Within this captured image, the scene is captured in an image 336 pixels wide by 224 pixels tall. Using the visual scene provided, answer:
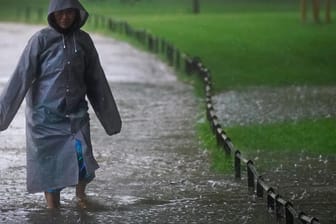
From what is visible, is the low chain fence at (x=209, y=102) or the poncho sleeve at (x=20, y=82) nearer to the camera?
the low chain fence at (x=209, y=102)

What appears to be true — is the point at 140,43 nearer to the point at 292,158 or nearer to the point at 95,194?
the point at 292,158

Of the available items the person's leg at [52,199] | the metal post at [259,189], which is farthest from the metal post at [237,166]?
the person's leg at [52,199]

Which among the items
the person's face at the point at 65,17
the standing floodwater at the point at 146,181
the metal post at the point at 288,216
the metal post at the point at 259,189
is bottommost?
the standing floodwater at the point at 146,181

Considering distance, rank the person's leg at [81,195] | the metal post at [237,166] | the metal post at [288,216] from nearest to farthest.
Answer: the metal post at [288,216] < the person's leg at [81,195] < the metal post at [237,166]

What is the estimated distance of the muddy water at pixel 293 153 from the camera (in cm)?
995

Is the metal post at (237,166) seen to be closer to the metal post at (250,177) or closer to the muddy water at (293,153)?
the muddy water at (293,153)

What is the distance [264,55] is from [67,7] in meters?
21.0

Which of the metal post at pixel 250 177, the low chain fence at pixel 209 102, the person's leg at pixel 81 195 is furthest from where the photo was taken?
the metal post at pixel 250 177

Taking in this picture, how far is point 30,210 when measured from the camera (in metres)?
9.35

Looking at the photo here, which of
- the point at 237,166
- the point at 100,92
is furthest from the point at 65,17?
the point at 237,166

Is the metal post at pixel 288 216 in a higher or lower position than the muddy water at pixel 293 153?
higher

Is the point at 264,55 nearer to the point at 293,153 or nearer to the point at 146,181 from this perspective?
the point at 293,153

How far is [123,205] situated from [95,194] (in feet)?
2.26

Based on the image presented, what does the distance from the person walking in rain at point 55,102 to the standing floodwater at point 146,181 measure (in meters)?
0.37
